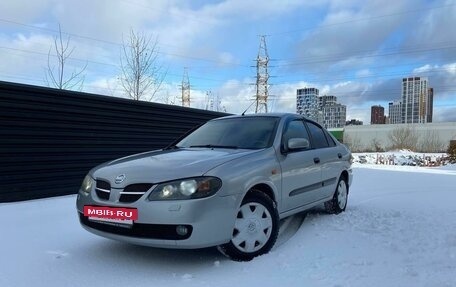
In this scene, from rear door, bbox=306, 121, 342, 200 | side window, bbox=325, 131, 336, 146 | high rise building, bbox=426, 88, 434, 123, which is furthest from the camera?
high rise building, bbox=426, 88, 434, 123

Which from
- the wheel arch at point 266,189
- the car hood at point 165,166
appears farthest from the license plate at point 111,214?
the wheel arch at point 266,189

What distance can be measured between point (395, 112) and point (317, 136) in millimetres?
82247

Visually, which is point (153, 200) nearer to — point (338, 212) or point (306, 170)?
point (306, 170)

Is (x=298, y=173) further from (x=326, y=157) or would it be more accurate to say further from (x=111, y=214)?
(x=111, y=214)

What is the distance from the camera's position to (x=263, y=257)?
416 centimetres

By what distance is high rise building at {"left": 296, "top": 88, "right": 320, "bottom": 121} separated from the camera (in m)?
54.8

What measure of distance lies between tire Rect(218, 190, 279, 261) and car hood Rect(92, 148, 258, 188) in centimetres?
48

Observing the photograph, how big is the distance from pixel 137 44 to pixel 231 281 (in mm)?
14738

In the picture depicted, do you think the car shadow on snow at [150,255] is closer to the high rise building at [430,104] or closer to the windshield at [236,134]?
the windshield at [236,134]

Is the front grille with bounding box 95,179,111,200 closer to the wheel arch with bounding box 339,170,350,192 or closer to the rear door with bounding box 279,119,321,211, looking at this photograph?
the rear door with bounding box 279,119,321,211

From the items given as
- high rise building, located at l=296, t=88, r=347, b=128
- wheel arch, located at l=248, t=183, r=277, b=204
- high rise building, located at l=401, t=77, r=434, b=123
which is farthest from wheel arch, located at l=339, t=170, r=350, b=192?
high rise building, located at l=401, t=77, r=434, b=123

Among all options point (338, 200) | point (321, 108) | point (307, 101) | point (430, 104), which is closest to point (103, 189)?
point (338, 200)

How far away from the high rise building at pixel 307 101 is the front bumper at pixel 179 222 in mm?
49798

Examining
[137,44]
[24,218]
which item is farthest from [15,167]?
[137,44]
